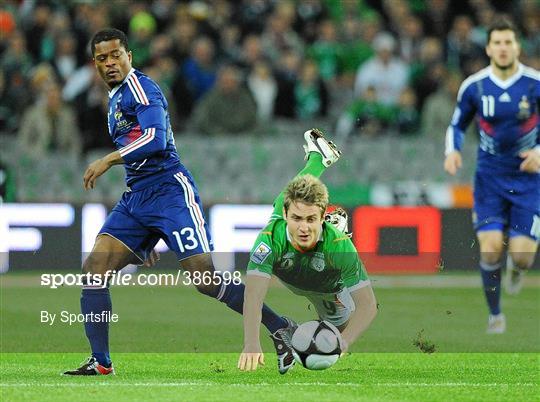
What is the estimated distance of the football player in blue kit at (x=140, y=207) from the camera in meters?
8.51

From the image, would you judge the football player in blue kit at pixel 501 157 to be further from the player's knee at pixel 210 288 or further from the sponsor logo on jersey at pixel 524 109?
the player's knee at pixel 210 288

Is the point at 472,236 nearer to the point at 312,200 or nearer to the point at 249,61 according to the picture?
the point at 249,61

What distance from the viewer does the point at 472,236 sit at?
16.1 m

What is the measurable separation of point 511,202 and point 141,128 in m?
3.95

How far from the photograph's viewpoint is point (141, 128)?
862cm

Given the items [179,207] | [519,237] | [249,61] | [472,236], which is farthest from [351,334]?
[249,61]

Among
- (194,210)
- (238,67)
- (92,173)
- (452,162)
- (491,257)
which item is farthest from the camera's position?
(238,67)

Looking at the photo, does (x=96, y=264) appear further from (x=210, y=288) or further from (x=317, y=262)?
(x=317, y=262)

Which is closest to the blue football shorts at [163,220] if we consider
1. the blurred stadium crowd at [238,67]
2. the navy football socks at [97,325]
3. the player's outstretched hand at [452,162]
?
the navy football socks at [97,325]

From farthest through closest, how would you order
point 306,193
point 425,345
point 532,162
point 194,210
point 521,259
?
point 521,259, point 532,162, point 425,345, point 194,210, point 306,193

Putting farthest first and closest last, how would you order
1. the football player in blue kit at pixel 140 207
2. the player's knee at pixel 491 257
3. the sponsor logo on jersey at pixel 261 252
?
the player's knee at pixel 491 257 → the football player in blue kit at pixel 140 207 → the sponsor logo on jersey at pixel 261 252

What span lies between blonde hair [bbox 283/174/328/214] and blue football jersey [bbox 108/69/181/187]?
3.41ft

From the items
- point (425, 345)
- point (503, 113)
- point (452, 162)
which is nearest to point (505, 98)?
point (503, 113)

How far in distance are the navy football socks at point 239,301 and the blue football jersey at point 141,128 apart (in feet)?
2.82
